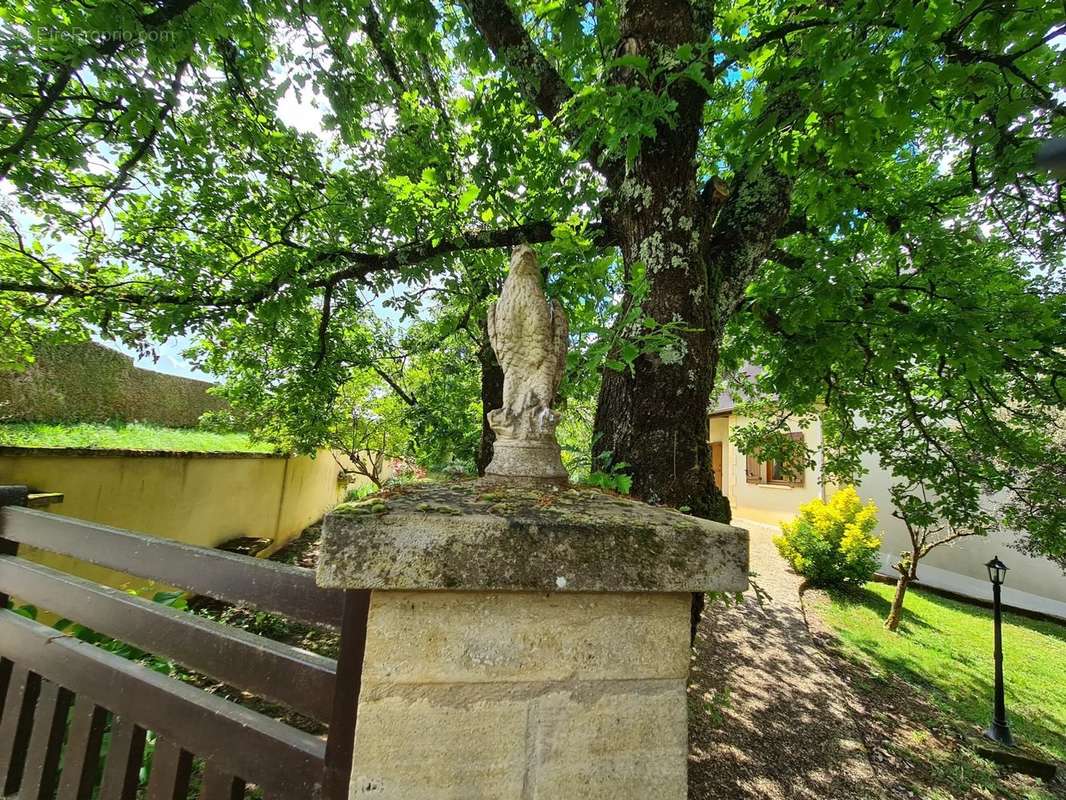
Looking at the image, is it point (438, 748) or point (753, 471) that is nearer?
point (438, 748)

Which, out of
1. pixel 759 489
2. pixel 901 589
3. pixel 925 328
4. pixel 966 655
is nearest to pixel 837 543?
pixel 901 589

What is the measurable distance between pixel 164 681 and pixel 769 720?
242 inches

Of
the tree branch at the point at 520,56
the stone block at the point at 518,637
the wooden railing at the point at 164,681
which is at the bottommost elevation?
the wooden railing at the point at 164,681

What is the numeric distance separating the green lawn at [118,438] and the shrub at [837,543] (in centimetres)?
1215

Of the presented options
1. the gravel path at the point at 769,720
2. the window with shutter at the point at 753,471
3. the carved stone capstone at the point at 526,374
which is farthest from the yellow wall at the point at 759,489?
the carved stone capstone at the point at 526,374

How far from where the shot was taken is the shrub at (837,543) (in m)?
9.95

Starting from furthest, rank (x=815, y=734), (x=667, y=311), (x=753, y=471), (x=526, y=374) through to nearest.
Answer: (x=753, y=471) → (x=815, y=734) → (x=667, y=311) → (x=526, y=374)

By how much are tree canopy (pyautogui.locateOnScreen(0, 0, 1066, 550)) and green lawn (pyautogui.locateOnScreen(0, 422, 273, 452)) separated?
3.12 ft

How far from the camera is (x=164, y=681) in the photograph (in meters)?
1.47

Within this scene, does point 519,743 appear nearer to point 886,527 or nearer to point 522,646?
point 522,646

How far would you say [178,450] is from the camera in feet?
21.1

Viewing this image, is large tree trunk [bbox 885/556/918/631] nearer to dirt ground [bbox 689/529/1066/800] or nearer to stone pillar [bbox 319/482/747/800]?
dirt ground [bbox 689/529/1066/800]

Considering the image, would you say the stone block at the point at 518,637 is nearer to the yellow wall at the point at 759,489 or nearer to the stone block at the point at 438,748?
the stone block at the point at 438,748

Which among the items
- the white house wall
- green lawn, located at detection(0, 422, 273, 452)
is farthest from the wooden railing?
the white house wall
